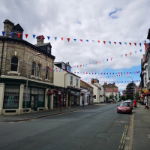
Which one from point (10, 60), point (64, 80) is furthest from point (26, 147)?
point (64, 80)

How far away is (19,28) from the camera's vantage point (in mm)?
22750

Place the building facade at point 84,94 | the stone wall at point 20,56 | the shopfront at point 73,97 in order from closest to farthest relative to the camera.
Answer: the stone wall at point 20,56
the shopfront at point 73,97
the building facade at point 84,94

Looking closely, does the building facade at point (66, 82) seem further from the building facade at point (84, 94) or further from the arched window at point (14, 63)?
the arched window at point (14, 63)

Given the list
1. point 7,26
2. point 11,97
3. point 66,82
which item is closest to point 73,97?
point 66,82

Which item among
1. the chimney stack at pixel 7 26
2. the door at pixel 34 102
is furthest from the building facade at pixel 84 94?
the chimney stack at pixel 7 26

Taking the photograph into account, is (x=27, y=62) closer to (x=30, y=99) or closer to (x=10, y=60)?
(x=10, y=60)

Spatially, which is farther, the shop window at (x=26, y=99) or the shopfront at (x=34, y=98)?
the shopfront at (x=34, y=98)

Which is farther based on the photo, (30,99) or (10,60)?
(30,99)

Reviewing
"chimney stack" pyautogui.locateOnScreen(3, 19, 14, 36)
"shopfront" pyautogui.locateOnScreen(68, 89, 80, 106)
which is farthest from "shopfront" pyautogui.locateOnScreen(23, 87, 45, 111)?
"shopfront" pyautogui.locateOnScreen(68, 89, 80, 106)

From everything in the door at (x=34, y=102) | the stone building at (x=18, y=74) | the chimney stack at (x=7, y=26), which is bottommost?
the door at (x=34, y=102)

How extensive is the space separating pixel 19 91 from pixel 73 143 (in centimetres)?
1488

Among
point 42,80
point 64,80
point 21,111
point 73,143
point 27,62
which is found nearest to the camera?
point 73,143

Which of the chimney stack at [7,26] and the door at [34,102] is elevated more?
the chimney stack at [7,26]

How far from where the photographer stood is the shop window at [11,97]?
20062 millimetres
